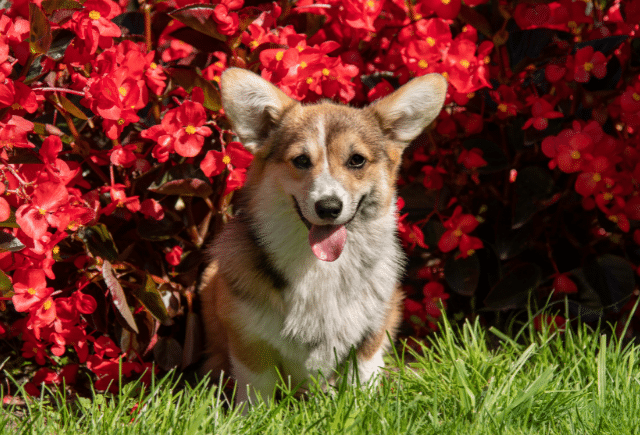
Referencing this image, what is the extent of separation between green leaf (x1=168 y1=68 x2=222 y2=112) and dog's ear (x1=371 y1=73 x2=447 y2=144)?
691 mm

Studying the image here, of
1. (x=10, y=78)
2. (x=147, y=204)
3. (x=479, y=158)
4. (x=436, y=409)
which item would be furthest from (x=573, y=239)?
(x=10, y=78)

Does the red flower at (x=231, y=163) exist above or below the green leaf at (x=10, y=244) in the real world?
above

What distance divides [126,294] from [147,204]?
0.45 m

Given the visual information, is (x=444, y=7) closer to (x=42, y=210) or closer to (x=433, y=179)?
(x=433, y=179)

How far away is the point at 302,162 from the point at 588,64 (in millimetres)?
1424

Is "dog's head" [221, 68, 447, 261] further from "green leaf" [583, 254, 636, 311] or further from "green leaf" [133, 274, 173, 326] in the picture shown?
"green leaf" [583, 254, 636, 311]

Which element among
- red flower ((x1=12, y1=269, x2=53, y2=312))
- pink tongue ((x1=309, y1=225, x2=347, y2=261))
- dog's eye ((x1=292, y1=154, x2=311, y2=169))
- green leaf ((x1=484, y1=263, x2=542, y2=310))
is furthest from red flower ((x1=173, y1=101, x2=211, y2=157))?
green leaf ((x1=484, y1=263, x2=542, y2=310))

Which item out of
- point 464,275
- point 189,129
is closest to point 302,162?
point 189,129

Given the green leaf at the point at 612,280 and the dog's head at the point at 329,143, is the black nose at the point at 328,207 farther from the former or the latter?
the green leaf at the point at 612,280

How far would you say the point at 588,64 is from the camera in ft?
9.12

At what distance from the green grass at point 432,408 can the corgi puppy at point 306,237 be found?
250mm

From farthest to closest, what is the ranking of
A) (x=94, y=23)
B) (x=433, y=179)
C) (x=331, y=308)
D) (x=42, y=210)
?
1. (x=433, y=179)
2. (x=331, y=308)
3. (x=94, y=23)
4. (x=42, y=210)

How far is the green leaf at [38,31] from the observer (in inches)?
87.8

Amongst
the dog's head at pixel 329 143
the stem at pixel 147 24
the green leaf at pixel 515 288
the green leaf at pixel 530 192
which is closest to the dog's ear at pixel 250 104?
the dog's head at pixel 329 143
